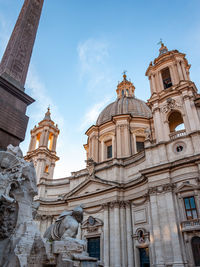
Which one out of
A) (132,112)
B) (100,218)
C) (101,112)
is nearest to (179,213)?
(100,218)

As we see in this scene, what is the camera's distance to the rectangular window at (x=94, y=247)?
19.9 m

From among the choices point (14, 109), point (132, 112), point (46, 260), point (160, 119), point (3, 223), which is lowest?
point (46, 260)

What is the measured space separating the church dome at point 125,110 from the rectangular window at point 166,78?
6413 mm

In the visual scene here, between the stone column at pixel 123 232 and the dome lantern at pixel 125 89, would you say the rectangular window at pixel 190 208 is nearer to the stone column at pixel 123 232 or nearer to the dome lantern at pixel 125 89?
the stone column at pixel 123 232

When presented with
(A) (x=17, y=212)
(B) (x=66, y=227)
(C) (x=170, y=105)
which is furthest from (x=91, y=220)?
(A) (x=17, y=212)

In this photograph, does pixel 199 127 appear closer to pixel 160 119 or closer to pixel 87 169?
pixel 160 119

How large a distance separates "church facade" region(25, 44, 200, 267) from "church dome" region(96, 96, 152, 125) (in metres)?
1.11

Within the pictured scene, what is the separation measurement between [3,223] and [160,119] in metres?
17.8

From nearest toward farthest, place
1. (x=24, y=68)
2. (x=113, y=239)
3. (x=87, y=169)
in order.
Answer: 1. (x=24, y=68)
2. (x=113, y=239)
3. (x=87, y=169)

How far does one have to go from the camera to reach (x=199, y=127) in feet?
58.2

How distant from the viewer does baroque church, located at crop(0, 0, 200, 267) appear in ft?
29.1

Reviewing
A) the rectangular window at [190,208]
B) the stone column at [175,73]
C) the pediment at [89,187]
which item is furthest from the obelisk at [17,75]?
the pediment at [89,187]

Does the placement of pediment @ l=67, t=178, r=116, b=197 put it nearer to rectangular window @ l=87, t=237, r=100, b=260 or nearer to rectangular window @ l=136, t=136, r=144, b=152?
rectangular window @ l=87, t=237, r=100, b=260

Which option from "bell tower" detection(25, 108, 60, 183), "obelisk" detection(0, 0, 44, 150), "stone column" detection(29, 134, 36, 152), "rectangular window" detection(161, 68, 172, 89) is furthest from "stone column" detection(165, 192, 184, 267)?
"stone column" detection(29, 134, 36, 152)
